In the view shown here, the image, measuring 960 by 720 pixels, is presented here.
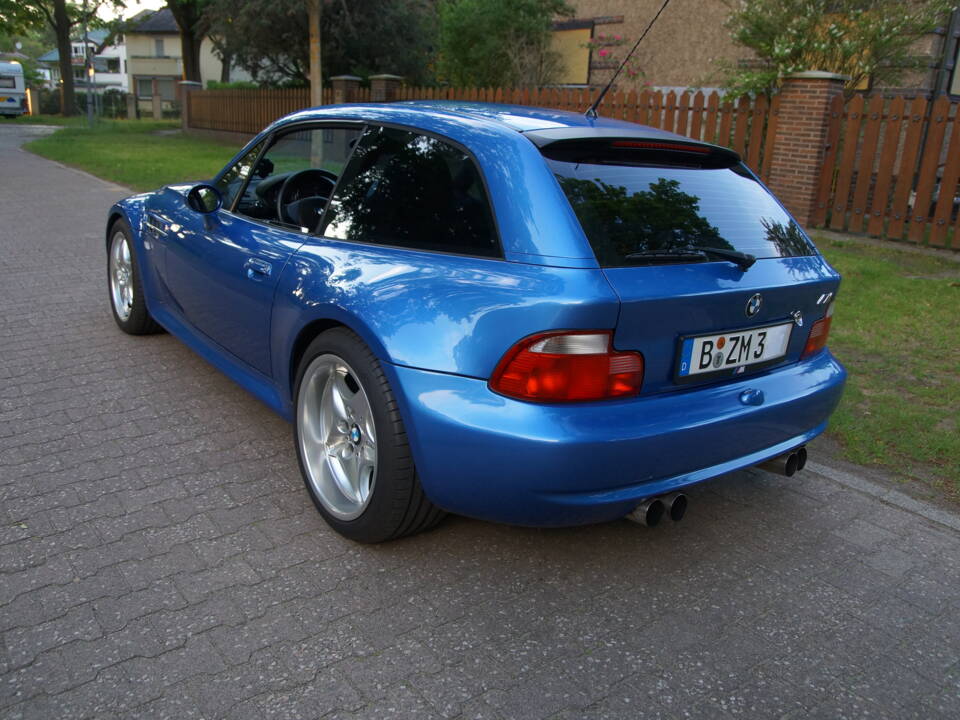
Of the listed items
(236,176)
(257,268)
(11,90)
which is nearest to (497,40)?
(236,176)

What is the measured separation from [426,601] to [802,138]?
966 cm

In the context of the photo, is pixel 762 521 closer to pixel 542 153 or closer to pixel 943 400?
pixel 542 153

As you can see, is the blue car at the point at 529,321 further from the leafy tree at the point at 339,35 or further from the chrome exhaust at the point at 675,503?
the leafy tree at the point at 339,35

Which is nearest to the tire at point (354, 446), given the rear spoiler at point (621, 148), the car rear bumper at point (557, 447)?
the car rear bumper at point (557, 447)

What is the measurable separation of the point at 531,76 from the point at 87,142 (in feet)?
42.5

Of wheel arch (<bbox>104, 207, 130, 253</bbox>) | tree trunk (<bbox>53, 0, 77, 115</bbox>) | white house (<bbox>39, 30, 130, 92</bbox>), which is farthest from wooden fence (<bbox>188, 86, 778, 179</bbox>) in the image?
white house (<bbox>39, 30, 130, 92</bbox>)

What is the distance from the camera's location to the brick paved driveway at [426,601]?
223 centimetres

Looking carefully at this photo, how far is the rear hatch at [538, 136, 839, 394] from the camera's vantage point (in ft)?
8.21

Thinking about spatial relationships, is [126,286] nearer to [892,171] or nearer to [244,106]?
[892,171]

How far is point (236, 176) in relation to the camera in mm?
4098

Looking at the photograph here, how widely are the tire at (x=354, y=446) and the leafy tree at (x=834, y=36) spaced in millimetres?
9711

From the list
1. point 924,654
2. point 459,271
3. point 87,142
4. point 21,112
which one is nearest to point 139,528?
A: point 459,271

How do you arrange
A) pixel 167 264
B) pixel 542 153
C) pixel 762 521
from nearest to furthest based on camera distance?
pixel 542 153, pixel 762 521, pixel 167 264

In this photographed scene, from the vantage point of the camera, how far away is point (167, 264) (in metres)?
4.45
